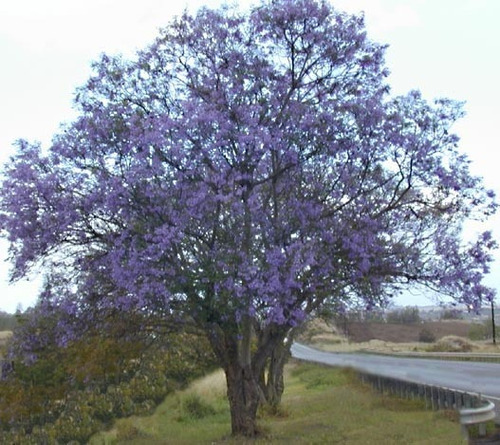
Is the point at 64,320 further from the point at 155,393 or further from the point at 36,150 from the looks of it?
the point at 155,393

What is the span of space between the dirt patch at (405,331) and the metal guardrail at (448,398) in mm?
72846

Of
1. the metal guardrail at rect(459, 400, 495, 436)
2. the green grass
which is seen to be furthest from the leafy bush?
the metal guardrail at rect(459, 400, 495, 436)

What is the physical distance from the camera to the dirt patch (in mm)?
97562

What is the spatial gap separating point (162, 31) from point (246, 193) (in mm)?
4392

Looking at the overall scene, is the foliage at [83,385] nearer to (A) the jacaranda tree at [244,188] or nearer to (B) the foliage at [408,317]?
(A) the jacaranda tree at [244,188]

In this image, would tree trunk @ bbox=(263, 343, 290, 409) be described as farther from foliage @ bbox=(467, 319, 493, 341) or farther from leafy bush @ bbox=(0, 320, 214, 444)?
foliage @ bbox=(467, 319, 493, 341)

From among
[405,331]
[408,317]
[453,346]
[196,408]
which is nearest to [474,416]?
[196,408]

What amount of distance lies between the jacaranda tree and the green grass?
86.0 inches

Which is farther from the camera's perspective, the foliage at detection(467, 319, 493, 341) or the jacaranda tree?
the foliage at detection(467, 319, 493, 341)

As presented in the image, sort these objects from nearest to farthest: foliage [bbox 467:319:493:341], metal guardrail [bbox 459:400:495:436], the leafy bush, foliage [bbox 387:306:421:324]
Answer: metal guardrail [bbox 459:400:495:436] < the leafy bush < foliage [bbox 467:319:493:341] < foliage [bbox 387:306:421:324]

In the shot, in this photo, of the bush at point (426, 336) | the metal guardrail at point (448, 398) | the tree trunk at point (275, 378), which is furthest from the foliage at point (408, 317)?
the metal guardrail at point (448, 398)

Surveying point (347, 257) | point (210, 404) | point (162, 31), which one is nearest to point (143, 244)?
point (347, 257)

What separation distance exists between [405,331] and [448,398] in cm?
8788

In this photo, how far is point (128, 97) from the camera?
16.2 m
